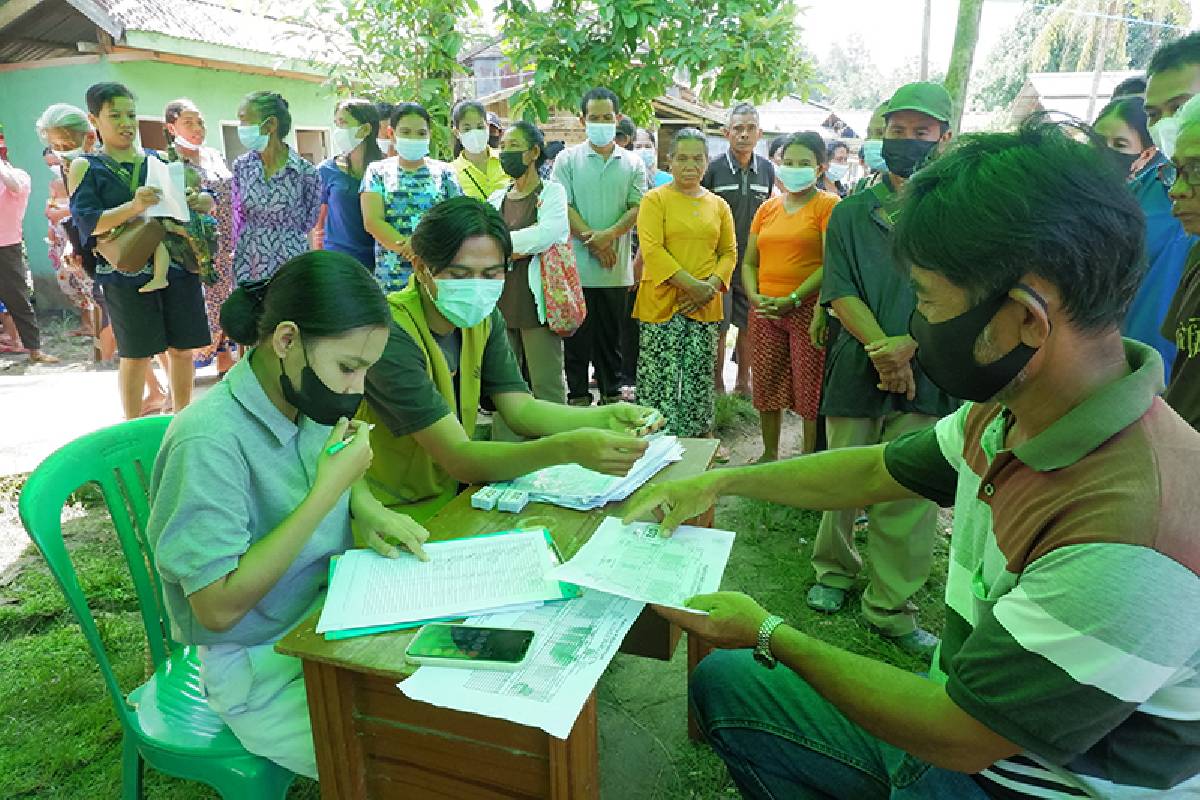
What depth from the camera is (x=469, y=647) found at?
1219 millimetres

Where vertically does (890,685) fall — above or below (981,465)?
below

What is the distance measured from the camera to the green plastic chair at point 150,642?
1472 mm

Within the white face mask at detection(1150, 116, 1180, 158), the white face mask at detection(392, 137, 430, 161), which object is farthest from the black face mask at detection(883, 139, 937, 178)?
the white face mask at detection(392, 137, 430, 161)

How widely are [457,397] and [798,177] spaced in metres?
2.21

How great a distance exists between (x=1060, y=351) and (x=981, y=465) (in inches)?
11.5

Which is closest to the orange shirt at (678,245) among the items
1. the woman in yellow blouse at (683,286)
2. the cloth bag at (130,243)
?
the woman in yellow blouse at (683,286)

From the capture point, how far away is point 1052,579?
95cm

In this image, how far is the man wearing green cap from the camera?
2678 millimetres

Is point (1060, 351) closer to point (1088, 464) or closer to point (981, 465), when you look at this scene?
point (1088, 464)

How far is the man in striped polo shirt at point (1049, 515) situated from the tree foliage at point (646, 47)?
4706mm

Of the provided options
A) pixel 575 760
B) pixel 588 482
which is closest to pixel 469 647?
pixel 575 760

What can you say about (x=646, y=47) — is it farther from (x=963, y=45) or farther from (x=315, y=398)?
(x=315, y=398)

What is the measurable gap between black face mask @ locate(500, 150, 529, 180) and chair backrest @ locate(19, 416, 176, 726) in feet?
9.55

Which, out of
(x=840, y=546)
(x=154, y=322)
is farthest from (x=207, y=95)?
(x=840, y=546)
